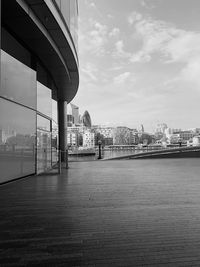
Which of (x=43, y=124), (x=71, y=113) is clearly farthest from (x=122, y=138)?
(x=43, y=124)

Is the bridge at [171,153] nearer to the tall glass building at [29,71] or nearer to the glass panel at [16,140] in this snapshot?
the tall glass building at [29,71]

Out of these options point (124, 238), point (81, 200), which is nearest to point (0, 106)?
point (81, 200)

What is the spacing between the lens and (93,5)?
14.0m

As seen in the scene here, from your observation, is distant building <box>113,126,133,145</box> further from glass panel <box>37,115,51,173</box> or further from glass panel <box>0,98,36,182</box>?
glass panel <box>0,98,36,182</box>

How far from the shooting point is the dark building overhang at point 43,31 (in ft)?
25.1

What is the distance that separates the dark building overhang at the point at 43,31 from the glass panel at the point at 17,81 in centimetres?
93

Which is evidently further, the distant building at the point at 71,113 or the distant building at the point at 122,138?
the distant building at the point at 122,138

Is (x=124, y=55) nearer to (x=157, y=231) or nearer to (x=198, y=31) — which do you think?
(x=198, y=31)

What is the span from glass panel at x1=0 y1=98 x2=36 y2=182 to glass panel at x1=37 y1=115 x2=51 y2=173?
0.80 meters

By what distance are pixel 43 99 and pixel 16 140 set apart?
13.3 ft

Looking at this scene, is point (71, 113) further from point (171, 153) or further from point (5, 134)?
point (5, 134)

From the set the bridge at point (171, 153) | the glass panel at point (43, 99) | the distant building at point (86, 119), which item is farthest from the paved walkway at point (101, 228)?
the distant building at point (86, 119)

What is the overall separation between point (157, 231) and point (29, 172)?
317 inches

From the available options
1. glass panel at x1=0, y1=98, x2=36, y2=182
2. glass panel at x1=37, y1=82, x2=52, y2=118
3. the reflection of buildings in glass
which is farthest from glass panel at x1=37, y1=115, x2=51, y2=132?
the reflection of buildings in glass
